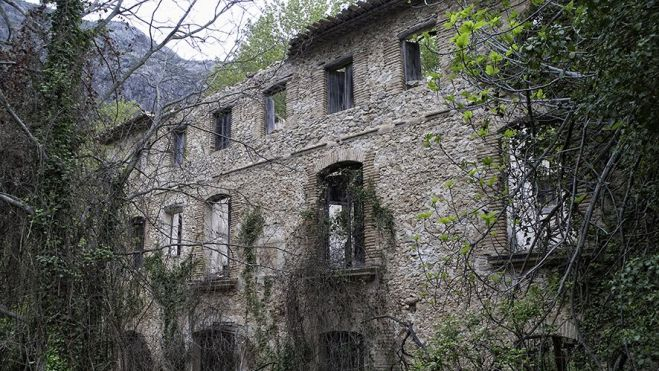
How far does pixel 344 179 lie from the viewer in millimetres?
11250

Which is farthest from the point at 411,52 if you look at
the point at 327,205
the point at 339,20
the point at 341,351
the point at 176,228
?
the point at 176,228

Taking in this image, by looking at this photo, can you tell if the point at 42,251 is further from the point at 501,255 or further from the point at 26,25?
the point at 501,255

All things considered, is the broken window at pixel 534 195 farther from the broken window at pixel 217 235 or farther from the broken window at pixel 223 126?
the broken window at pixel 223 126

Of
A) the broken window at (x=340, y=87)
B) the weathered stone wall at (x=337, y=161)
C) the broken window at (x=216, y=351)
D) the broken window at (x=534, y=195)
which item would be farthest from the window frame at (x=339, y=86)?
the broken window at (x=216, y=351)

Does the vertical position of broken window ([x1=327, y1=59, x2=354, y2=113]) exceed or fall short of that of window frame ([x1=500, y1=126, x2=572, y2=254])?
it exceeds it

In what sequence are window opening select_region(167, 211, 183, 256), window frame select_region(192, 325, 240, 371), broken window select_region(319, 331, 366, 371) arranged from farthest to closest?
window opening select_region(167, 211, 183, 256) < window frame select_region(192, 325, 240, 371) < broken window select_region(319, 331, 366, 371)

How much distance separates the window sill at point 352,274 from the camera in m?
9.89

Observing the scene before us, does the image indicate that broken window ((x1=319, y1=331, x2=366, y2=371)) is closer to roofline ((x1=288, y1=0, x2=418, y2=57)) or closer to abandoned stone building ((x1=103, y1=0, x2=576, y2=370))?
abandoned stone building ((x1=103, y1=0, x2=576, y2=370))

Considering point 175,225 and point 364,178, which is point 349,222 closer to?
point 364,178

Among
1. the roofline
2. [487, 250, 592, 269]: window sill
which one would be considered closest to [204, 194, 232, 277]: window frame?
the roofline

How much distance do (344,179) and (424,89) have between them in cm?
236

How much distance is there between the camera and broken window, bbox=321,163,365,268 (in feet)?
34.5

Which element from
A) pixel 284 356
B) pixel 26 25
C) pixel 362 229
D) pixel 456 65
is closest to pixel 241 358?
pixel 284 356

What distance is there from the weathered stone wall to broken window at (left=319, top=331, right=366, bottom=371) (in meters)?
0.29
